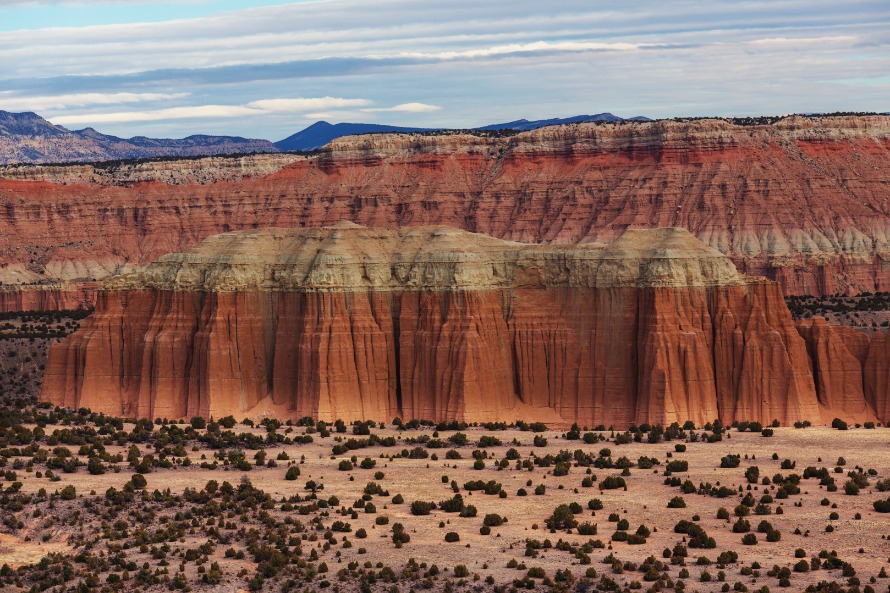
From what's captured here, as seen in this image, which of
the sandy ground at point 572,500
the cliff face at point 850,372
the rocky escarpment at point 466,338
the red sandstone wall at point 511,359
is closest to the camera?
the sandy ground at point 572,500

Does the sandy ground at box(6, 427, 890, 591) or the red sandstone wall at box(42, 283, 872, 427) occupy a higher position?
the red sandstone wall at box(42, 283, 872, 427)

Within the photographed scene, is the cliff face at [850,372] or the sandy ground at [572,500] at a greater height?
the cliff face at [850,372]

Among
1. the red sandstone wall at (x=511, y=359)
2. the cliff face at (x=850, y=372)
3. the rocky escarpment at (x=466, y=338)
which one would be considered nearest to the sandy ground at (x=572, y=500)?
the red sandstone wall at (x=511, y=359)

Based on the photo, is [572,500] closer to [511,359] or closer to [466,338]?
[466,338]

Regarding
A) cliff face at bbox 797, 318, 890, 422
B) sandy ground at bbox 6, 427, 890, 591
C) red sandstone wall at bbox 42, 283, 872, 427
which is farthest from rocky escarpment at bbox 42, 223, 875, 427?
sandy ground at bbox 6, 427, 890, 591

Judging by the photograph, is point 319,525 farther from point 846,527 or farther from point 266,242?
point 266,242

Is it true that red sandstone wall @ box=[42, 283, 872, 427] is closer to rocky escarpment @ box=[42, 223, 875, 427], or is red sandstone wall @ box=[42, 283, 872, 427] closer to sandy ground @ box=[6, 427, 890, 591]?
rocky escarpment @ box=[42, 223, 875, 427]

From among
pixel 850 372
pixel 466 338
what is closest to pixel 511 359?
pixel 466 338

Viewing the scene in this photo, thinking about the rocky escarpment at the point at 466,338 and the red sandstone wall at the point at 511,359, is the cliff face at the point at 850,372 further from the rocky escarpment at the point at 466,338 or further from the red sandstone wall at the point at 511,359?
the rocky escarpment at the point at 466,338

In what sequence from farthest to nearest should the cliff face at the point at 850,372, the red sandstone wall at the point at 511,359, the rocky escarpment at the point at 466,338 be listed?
the cliff face at the point at 850,372 < the rocky escarpment at the point at 466,338 < the red sandstone wall at the point at 511,359
